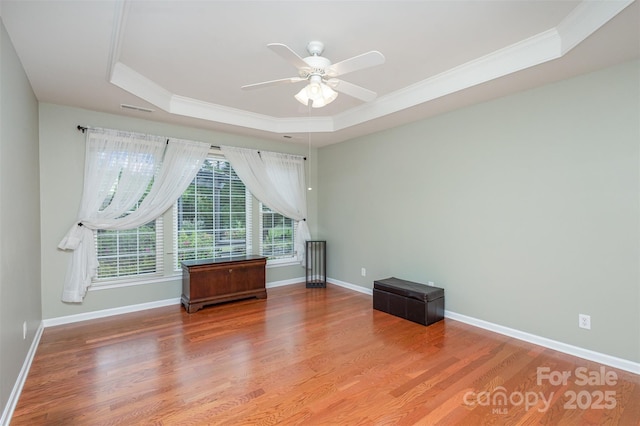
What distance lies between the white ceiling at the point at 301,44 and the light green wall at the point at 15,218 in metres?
0.27

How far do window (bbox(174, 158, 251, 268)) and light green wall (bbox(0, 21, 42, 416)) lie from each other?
64.8 inches

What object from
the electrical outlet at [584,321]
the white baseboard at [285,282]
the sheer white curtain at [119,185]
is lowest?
the white baseboard at [285,282]

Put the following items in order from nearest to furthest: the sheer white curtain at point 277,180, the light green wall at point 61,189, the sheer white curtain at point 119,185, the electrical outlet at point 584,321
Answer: the electrical outlet at point 584,321, the light green wall at point 61,189, the sheer white curtain at point 119,185, the sheer white curtain at point 277,180

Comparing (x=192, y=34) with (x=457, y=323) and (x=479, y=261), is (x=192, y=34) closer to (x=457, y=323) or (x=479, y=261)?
(x=479, y=261)

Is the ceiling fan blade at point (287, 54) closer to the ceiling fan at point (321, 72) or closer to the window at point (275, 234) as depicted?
the ceiling fan at point (321, 72)

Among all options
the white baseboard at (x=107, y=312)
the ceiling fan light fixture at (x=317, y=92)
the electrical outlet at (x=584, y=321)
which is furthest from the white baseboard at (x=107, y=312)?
the electrical outlet at (x=584, y=321)

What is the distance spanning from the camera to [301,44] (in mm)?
2633

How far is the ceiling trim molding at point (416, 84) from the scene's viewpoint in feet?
7.18

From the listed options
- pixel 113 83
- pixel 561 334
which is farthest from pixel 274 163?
pixel 561 334

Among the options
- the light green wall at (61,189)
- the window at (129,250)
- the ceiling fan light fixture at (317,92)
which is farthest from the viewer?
the window at (129,250)

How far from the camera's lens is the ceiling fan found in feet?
7.22

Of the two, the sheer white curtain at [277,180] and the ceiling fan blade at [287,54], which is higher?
the ceiling fan blade at [287,54]

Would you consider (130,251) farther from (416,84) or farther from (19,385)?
(416,84)

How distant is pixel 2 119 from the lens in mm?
2041
